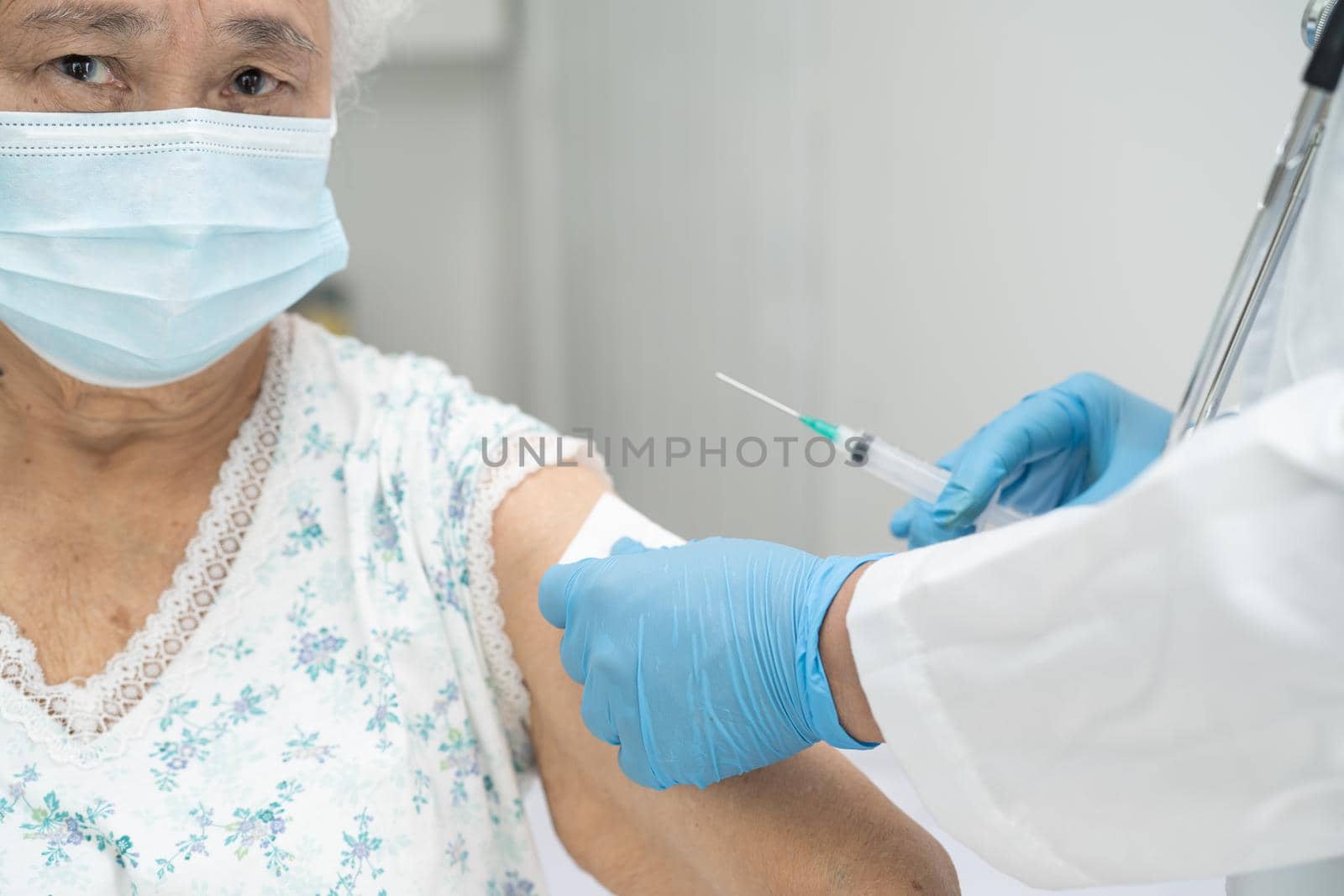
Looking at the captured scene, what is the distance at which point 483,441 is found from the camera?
4.01ft

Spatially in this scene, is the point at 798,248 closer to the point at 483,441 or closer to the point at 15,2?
the point at 483,441

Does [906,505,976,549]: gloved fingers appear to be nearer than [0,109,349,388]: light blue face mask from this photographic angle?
No

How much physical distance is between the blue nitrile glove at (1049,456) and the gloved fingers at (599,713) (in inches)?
19.6

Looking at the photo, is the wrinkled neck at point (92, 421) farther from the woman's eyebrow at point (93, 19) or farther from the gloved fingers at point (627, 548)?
the gloved fingers at point (627, 548)

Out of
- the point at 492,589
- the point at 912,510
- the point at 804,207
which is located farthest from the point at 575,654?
the point at 804,207

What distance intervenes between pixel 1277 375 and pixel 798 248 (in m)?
1.77

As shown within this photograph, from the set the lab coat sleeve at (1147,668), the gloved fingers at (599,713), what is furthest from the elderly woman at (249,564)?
the lab coat sleeve at (1147,668)

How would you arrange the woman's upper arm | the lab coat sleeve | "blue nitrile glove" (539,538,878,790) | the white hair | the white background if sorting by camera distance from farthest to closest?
the white background < the white hair < the woman's upper arm < "blue nitrile glove" (539,538,878,790) < the lab coat sleeve

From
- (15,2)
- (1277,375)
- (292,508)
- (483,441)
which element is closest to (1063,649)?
(1277,375)

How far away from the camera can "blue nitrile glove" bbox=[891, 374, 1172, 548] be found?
1286 mm

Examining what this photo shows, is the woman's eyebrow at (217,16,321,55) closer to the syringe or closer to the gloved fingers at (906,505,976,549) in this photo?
the syringe

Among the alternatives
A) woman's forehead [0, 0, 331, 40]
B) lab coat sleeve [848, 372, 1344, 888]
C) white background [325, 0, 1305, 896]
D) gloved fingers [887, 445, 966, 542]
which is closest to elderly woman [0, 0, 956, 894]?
woman's forehead [0, 0, 331, 40]

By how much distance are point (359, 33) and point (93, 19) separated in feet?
1.14

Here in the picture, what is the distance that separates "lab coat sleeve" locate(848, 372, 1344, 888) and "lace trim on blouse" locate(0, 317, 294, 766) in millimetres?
740
